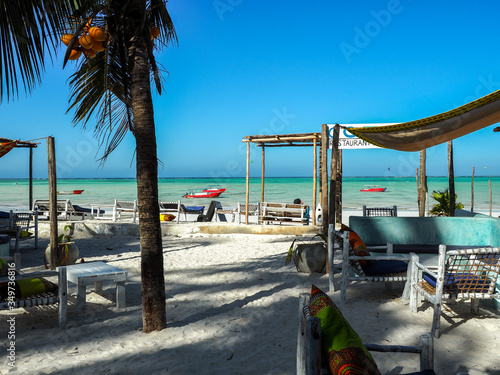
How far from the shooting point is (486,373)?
9.22 feet

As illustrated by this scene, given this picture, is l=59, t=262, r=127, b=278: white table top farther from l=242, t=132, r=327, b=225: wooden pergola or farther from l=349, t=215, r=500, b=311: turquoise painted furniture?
l=242, t=132, r=327, b=225: wooden pergola

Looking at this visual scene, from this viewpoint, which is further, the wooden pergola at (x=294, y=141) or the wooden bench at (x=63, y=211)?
the wooden bench at (x=63, y=211)

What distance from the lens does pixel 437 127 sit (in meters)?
5.21

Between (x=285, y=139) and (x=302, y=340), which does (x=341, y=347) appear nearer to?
(x=302, y=340)

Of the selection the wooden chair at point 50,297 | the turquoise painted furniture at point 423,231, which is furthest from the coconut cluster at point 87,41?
the turquoise painted furniture at point 423,231

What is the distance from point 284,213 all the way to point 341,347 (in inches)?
405

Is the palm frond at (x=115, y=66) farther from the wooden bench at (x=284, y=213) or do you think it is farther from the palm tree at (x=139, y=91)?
the wooden bench at (x=284, y=213)

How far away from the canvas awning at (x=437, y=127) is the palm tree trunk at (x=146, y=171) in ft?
10.9

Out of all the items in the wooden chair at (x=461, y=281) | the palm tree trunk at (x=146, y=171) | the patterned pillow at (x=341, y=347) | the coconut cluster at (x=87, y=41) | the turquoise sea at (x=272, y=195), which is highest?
the coconut cluster at (x=87, y=41)

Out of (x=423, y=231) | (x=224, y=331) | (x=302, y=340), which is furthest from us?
(x=423, y=231)

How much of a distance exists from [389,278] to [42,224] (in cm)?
1017

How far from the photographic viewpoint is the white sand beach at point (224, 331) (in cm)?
298

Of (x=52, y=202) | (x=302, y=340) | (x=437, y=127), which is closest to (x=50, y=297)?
(x=302, y=340)

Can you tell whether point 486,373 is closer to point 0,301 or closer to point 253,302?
point 253,302
